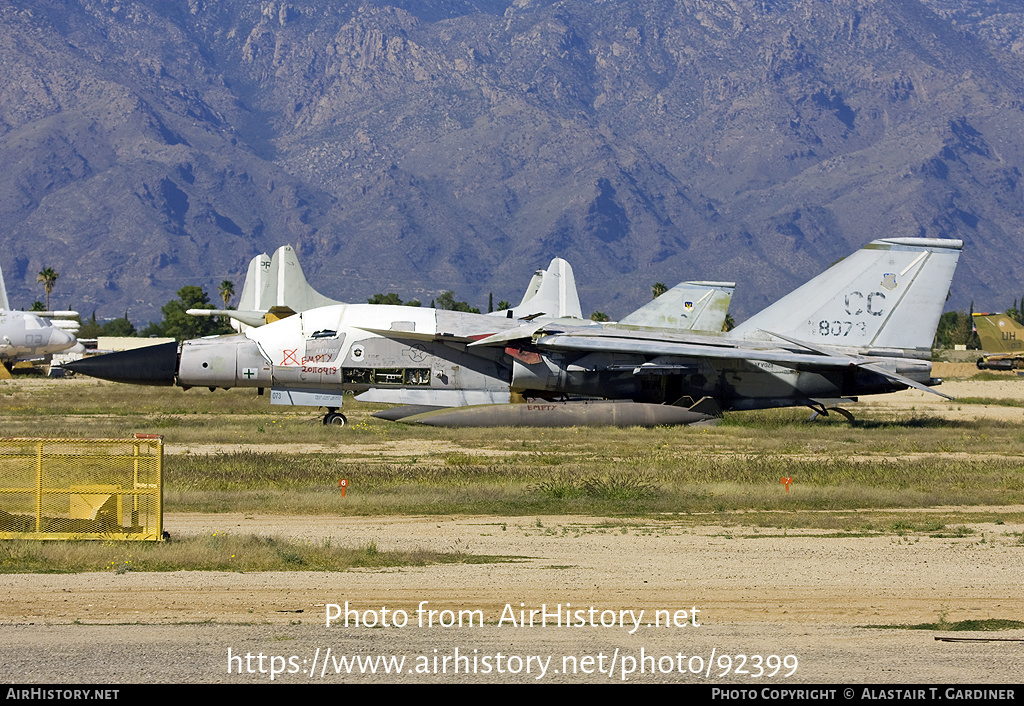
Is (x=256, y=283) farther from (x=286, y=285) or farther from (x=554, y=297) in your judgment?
(x=554, y=297)

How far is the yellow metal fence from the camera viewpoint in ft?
43.9

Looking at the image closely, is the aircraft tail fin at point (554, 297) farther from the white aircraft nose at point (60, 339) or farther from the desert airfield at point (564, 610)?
the white aircraft nose at point (60, 339)

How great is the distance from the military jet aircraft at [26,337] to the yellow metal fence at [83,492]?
55.7m

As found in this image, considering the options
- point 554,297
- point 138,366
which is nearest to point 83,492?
point 138,366

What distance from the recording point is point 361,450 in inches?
981

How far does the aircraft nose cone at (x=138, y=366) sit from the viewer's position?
26.2 metres

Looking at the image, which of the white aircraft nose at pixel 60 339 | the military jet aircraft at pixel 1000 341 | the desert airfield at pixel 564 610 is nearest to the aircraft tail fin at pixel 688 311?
the desert airfield at pixel 564 610

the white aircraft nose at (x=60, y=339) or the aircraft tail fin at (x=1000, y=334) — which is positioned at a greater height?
the aircraft tail fin at (x=1000, y=334)

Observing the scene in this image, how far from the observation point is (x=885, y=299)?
96.6 ft

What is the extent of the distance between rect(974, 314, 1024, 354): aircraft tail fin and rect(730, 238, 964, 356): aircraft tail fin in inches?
2110

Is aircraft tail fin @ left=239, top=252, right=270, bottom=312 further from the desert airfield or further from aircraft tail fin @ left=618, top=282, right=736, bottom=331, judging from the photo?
the desert airfield

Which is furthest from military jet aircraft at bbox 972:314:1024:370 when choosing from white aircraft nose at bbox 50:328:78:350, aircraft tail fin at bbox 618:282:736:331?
white aircraft nose at bbox 50:328:78:350

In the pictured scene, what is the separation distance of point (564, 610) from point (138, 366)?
18190 mm
